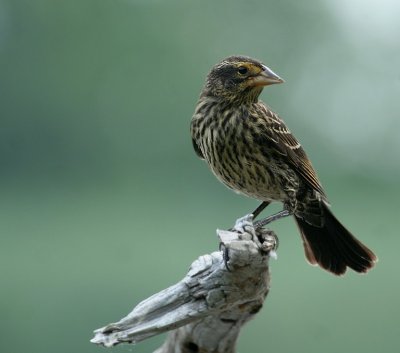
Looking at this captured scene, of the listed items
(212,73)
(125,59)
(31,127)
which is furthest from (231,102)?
(125,59)

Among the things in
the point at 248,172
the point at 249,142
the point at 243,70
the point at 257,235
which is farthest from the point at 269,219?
the point at 243,70

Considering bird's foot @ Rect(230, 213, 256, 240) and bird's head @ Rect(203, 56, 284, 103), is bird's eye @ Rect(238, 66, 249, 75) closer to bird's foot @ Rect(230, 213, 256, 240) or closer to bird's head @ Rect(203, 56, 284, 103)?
bird's head @ Rect(203, 56, 284, 103)

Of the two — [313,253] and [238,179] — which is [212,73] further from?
[313,253]

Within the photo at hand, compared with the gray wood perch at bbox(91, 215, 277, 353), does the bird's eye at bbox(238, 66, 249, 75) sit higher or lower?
higher

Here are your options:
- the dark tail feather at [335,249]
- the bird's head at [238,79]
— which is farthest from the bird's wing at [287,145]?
the dark tail feather at [335,249]

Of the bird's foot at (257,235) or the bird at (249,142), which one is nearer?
the bird's foot at (257,235)

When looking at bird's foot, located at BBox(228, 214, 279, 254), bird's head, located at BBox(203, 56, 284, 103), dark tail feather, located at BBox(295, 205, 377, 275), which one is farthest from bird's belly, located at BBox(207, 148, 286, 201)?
bird's foot, located at BBox(228, 214, 279, 254)

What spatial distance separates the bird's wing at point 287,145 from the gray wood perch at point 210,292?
2.36 feet

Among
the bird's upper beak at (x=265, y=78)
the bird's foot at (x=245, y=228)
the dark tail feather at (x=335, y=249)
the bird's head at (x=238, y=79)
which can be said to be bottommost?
the bird's foot at (x=245, y=228)

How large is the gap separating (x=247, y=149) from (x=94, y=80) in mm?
5375

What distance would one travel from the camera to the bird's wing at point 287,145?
4.34 meters

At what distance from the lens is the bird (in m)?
4.27

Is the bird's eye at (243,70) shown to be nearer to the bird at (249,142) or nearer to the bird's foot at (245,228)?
the bird at (249,142)

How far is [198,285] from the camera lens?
360cm
